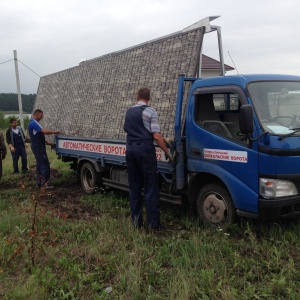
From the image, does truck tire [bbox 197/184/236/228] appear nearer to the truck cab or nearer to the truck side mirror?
the truck cab

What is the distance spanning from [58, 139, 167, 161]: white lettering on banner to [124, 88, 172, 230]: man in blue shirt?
0.53 metres

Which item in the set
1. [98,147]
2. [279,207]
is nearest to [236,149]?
[279,207]

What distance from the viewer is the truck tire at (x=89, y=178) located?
276 inches

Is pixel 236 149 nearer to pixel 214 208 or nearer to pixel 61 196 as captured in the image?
pixel 214 208

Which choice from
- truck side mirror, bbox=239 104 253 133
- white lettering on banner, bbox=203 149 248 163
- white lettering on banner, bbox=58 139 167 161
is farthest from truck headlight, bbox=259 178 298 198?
white lettering on banner, bbox=58 139 167 161

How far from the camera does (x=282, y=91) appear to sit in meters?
4.37

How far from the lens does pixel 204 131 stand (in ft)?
15.1

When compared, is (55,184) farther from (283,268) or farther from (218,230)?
(283,268)

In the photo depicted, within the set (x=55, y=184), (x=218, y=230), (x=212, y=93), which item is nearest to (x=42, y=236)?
(x=218, y=230)

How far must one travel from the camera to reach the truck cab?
12.8 ft

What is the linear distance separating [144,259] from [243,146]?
1670mm

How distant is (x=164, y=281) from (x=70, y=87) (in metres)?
5.95

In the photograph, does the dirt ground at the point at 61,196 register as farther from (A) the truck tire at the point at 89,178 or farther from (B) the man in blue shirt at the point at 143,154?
(B) the man in blue shirt at the point at 143,154

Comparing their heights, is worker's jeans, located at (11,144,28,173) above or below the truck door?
below
